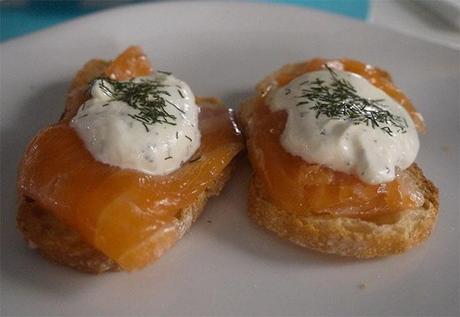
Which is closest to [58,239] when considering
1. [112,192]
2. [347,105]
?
[112,192]

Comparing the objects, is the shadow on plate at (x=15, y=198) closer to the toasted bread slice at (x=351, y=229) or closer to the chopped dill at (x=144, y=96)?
the chopped dill at (x=144, y=96)

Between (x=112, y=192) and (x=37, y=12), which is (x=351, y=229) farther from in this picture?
(x=37, y=12)

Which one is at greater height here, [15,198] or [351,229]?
[351,229]

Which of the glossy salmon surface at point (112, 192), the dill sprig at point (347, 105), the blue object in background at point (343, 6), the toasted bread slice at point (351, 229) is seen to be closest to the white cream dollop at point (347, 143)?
the dill sprig at point (347, 105)

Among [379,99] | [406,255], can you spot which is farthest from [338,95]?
[406,255]

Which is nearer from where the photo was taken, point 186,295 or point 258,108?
point 186,295

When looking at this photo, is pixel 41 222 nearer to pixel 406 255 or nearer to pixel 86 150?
pixel 86 150

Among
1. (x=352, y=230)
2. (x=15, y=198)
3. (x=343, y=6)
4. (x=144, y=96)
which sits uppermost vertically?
(x=144, y=96)
